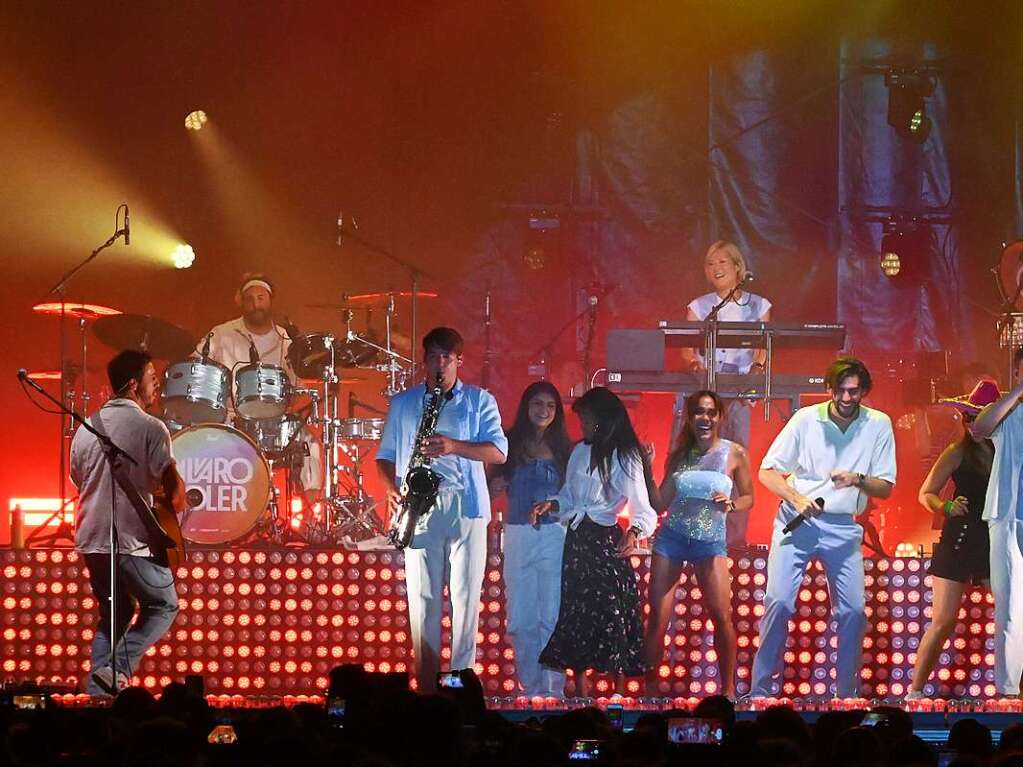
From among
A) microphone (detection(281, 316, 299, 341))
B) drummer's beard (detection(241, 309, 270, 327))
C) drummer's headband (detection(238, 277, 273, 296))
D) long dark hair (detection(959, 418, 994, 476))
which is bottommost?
long dark hair (detection(959, 418, 994, 476))

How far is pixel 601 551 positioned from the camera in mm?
9078

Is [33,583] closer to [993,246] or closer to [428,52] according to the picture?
[428,52]

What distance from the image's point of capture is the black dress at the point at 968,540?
929 centimetres

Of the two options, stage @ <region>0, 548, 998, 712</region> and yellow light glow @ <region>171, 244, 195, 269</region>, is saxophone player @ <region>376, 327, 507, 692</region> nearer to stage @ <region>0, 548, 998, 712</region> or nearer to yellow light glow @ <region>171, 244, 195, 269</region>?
stage @ <region>0, 548, 998, 712</region>

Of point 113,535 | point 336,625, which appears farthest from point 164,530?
point 336,625

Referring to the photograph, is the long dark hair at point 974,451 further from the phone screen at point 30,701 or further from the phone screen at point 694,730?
the phone screen at point 30,701

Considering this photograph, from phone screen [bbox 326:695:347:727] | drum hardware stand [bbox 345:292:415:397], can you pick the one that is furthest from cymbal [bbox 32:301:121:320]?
phone screen [bbox 326:695:347:727]

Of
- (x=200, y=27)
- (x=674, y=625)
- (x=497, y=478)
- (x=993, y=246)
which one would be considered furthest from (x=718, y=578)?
(x=200, y=27)

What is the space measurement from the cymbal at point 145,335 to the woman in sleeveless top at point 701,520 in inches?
213

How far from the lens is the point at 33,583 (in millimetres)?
10086

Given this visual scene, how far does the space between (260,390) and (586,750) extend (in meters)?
8.61

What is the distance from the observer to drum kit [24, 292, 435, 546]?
11555mm

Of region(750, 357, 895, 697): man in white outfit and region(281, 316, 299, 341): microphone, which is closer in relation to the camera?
region(750, 357, 895, 697): man in white outfit

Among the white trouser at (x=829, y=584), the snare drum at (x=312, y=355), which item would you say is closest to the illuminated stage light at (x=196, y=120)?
the snare drum at (x=312, y=355)
